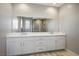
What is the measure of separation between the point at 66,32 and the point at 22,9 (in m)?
0.92

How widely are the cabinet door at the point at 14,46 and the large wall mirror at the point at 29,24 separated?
0.62ft

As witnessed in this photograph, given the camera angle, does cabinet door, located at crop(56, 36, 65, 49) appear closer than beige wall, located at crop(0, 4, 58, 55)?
No

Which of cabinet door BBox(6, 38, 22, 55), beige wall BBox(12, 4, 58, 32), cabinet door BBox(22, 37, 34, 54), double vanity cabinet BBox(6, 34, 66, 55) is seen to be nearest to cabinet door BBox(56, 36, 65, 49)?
double vanity cabinet BBox(6, 34, 66, 55)

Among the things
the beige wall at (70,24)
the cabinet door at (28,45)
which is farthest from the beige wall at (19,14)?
the cabinet door at (28,45)

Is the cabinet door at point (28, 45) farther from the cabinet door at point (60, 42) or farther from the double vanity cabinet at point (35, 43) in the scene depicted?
the cabinet door at point (60, 42)

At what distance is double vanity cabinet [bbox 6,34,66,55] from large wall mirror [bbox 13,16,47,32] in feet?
0.39

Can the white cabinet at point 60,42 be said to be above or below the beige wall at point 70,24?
below

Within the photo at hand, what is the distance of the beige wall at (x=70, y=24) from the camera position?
5.37 ft

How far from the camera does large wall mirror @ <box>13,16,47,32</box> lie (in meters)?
1.71

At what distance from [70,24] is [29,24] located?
30.3 inches

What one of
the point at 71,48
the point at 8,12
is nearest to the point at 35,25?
the point at 8,12

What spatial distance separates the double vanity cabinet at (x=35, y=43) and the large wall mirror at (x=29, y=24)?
0.12 m

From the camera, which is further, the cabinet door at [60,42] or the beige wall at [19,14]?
the cabinet door at [60,42]

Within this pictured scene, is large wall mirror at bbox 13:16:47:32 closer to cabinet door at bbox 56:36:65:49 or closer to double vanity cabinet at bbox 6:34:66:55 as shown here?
double vanity cabinet at bbox 6:34:66:55
